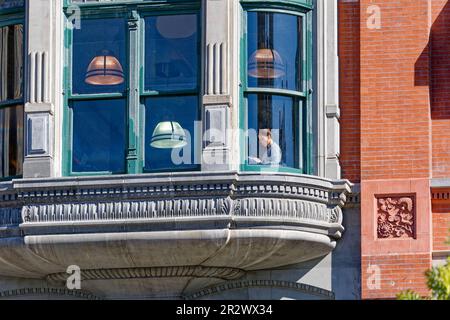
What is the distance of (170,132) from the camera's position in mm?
26969

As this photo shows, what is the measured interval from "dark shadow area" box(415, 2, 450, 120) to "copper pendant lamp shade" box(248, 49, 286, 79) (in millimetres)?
1899

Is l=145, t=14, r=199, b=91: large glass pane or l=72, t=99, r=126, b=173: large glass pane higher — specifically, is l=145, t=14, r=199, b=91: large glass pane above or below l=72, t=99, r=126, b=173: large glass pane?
above

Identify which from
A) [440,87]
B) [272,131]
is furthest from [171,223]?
[440,87]

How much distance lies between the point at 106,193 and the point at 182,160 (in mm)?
1124

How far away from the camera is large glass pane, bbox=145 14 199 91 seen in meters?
27.2

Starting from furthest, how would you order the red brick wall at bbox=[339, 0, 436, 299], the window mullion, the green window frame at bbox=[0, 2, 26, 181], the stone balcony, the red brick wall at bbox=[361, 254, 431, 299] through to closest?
1. the green window frame at bbox=[0, 2, 26, 181]
2. the window mullion
3. the red brick wall at bbox=[339, 0, 436, 299]
4. the red brick wall at bbox=[361, 254, 431, 299]
5. the stone balcony

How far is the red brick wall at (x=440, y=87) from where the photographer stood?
27.4m

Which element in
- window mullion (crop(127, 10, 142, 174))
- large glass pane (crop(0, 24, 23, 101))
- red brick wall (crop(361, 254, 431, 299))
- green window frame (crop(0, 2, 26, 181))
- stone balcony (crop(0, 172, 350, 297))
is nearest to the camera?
stone balcony (crop(0, 172, 350, 297))

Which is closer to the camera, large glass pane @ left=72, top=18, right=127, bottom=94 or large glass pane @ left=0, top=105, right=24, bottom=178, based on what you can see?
large glass pane @ left=72, top=18, right=127, bottom=94

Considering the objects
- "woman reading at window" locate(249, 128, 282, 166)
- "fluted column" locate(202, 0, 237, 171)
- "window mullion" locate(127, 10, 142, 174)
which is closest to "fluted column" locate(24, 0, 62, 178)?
"window mullion" locate(127, 10, 142, 174)

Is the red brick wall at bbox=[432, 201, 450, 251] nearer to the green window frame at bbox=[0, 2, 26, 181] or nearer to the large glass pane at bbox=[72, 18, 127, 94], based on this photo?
the large glass pane at bbox=[72, 18, 127, 94]

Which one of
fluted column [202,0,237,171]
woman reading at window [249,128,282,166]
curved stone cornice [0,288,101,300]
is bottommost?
curved stone cornice [0,288,101,300]

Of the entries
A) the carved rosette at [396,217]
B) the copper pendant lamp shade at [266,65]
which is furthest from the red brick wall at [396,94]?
the copper pendant lamp shade at [266,65]

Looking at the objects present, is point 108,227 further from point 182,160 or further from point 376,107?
point 376,107
